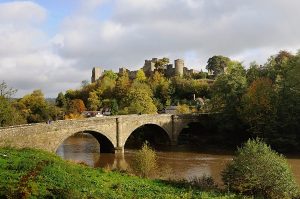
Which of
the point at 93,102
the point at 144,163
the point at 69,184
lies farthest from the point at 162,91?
the point at 69,184

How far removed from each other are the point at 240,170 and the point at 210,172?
15.6m

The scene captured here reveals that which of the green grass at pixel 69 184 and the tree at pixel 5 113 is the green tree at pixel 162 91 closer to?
the tree at pixel 5 113

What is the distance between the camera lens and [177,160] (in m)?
49.2

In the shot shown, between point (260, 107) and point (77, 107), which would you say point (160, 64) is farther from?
point (260, 107)

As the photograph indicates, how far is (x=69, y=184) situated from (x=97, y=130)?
28762mm

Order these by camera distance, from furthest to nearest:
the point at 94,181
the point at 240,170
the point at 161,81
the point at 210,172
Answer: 1. the point at 161,81
2. the point at 210,172
3. the point at 240,170
4. the point at 94,181

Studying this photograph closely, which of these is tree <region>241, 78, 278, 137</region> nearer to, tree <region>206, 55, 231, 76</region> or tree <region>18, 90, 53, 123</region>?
tree <region>18, 90, 53, 123</region>

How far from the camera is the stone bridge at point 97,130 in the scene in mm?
36250

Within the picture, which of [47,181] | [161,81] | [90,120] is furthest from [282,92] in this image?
[161,81]

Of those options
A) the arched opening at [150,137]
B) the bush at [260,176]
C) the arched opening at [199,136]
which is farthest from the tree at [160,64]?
the bush at [260,176]

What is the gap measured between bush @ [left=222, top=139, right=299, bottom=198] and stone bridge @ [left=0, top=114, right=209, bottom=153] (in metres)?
18.3

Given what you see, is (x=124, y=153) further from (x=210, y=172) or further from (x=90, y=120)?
(x=210, y=172)

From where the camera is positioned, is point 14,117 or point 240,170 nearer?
point 240,170

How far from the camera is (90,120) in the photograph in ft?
156
